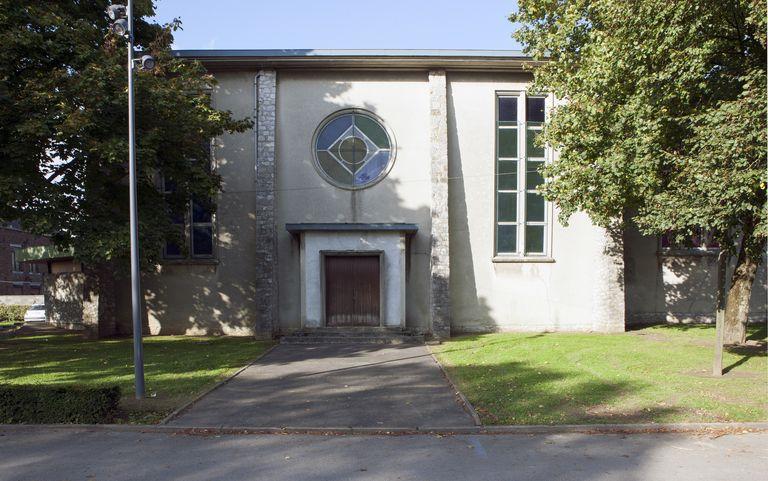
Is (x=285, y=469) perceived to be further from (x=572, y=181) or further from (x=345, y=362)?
(x=572, y=181)

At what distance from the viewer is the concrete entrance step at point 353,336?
57.5 ft

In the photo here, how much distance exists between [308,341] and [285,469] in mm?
11357

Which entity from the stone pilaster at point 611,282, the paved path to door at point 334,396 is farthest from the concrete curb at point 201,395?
the stone pilaster at point 611,282

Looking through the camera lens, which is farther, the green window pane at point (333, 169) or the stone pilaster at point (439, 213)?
the green window pane at point (333, 169)

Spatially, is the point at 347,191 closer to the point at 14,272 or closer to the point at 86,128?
the point at 86,128

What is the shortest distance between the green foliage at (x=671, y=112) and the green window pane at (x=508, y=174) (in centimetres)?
634

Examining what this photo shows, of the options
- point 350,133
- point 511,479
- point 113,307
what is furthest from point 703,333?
point 113,307

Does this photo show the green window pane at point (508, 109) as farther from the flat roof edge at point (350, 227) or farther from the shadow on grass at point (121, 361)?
the shadow on grass at point (121, 361)

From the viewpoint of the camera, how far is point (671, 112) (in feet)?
36.2

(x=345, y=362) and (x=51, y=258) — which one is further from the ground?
(x=51, y=258)

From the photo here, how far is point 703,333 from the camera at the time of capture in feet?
57.6

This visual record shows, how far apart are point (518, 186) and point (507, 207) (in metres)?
0.85

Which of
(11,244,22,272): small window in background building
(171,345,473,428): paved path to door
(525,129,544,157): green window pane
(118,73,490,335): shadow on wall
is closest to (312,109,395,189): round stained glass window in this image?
(118,73,490,335): shadow on wall

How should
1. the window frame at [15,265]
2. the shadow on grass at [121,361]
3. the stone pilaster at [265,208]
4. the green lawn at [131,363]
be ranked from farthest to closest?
the window frame at [15,265] → the stone pilaster at [265,208] → the shadow on grass at [121,361] → the green lawn at [131,363]
